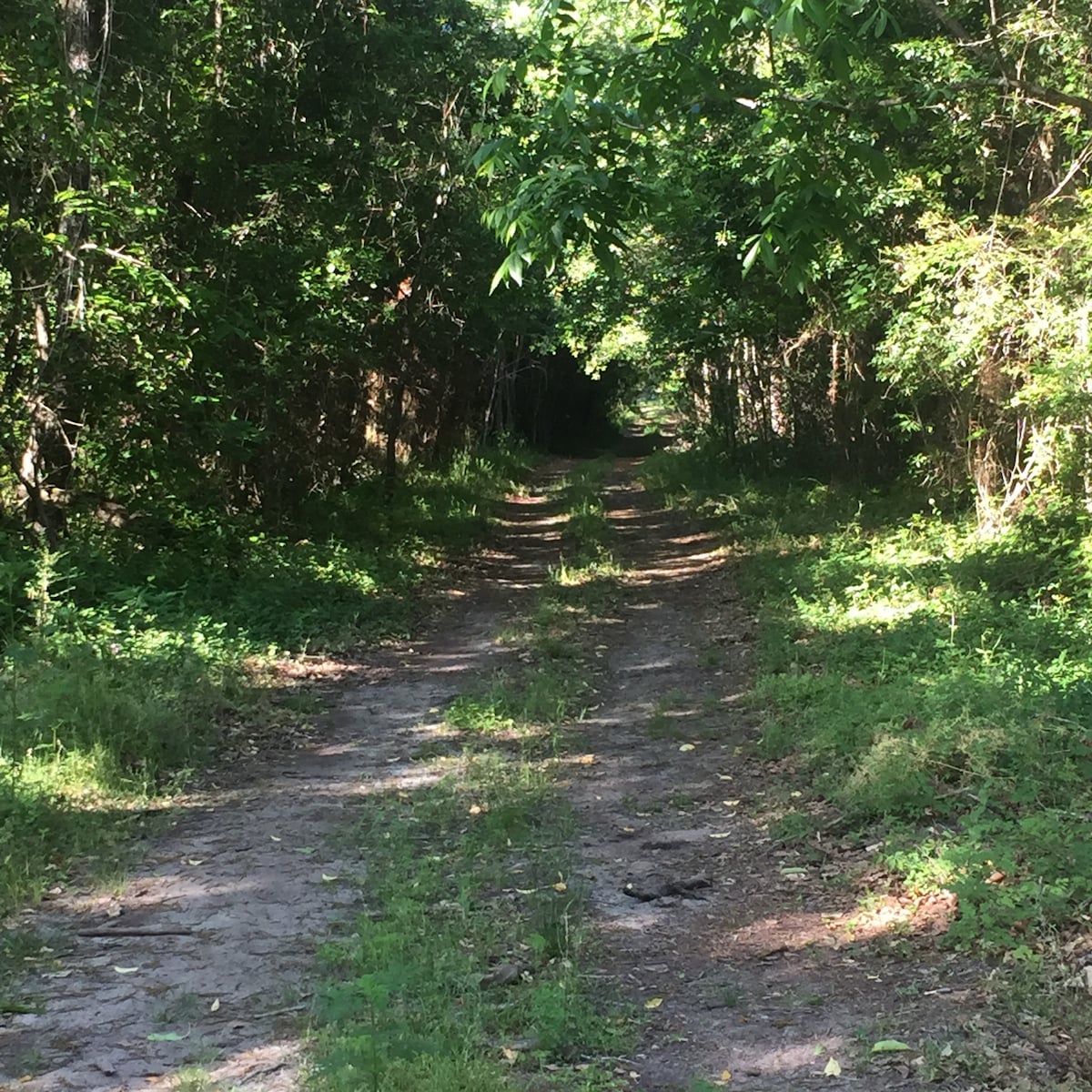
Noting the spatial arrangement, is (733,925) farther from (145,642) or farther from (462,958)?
(145,642)

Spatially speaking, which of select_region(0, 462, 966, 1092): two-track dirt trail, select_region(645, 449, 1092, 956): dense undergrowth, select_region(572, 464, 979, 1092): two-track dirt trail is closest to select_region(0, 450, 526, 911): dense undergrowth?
select_region(0, 462, 966, 1092): two-track dirt trail

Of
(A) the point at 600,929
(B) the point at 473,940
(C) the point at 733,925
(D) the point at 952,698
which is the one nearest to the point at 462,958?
(B) the point at 473,940

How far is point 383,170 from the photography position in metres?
11.4

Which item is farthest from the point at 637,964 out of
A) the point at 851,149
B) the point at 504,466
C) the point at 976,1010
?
the point at 504,466

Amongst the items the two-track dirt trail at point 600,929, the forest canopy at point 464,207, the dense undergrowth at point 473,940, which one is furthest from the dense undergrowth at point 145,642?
the dense undergrowth at point 473,940

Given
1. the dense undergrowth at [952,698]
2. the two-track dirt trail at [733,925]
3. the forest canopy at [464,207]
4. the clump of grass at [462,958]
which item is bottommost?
the two-track dirt trail at [733,925]

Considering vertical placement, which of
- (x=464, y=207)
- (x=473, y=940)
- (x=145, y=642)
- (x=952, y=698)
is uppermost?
(x=464, y=207)

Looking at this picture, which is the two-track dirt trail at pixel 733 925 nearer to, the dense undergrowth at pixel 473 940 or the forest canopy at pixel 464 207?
the dense undergrowth at pixel 473 940

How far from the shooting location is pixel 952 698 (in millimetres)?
5738

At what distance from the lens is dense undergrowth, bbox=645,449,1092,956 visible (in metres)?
4.10

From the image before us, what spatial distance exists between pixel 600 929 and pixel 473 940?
22.2 inches

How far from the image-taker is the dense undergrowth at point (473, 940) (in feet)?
10.4

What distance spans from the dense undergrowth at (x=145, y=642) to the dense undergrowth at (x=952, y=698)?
12.1 feet

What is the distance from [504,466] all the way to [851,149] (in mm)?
18182
